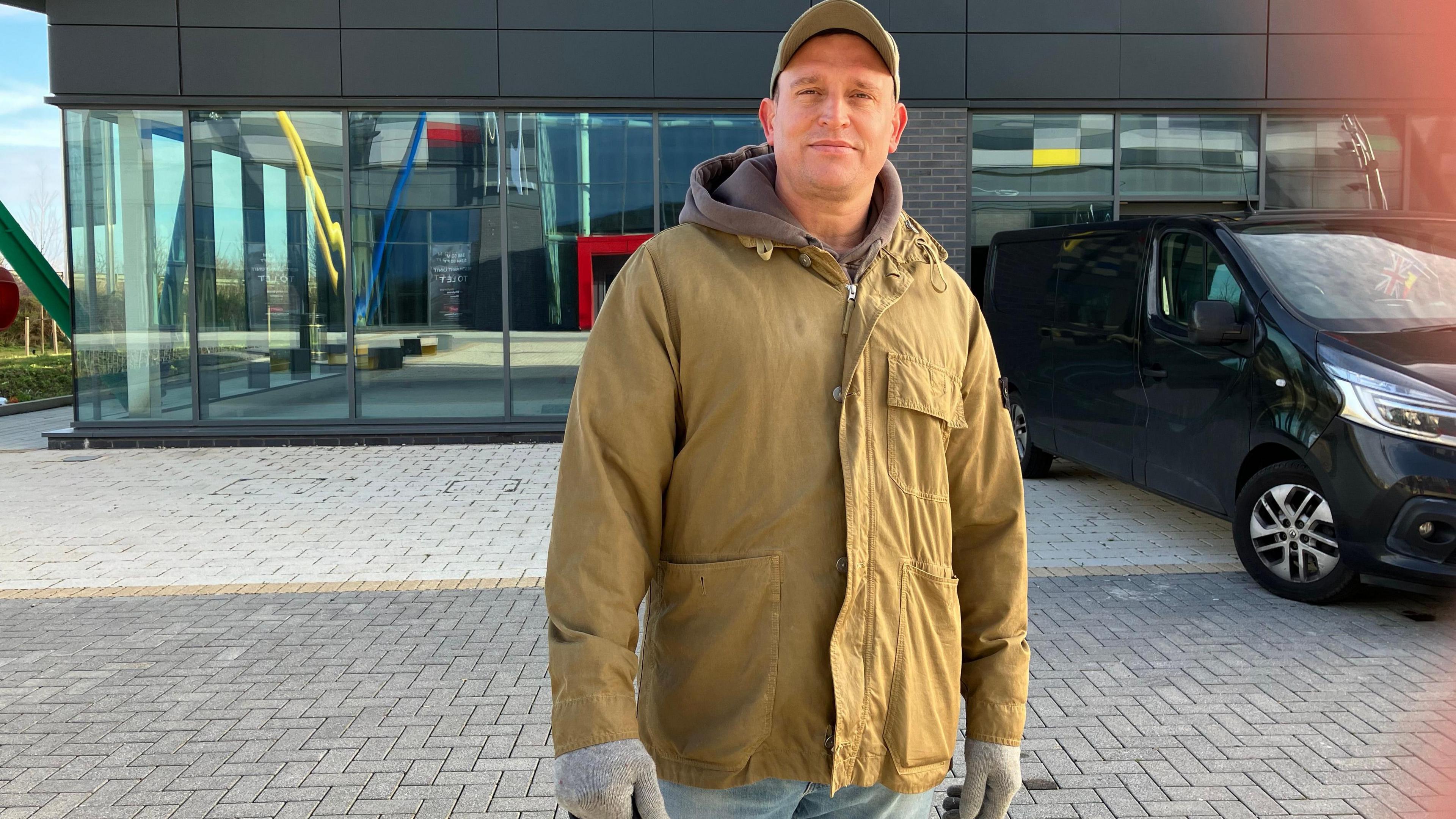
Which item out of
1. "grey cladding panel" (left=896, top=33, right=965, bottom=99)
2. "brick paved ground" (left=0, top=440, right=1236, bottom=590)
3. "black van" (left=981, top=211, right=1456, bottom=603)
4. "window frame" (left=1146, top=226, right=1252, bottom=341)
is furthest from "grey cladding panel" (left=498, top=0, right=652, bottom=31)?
"window frame" (left=1146, top=226, right=1252, bottom=341)

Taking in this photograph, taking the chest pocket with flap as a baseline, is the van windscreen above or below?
above

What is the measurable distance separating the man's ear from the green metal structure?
13.3 m

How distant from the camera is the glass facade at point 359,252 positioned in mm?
11875

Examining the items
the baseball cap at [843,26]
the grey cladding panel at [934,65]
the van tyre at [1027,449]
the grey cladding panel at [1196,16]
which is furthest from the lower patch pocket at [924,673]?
the grey cladding panel at [1196,16]

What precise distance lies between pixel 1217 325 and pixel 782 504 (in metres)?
4.92

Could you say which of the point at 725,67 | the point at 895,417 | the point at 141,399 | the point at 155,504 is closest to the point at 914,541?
the point at 895,417

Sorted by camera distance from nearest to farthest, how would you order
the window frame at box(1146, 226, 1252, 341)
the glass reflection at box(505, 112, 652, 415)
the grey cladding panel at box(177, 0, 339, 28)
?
the window frame at box(1146, 226, 1252, 341) < the grey cladding panel at box(177, 0, 339, 28) < the glass reflection at box(505, 112, 652, 415)

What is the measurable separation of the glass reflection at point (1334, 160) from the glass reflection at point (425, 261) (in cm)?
821

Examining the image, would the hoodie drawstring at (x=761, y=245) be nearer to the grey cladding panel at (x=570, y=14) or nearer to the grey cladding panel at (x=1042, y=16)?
the grey cladding panel at (x=570, y=14)

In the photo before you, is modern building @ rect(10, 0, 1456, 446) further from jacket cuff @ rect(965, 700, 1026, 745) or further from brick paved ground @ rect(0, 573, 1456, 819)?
jacket cuff @ rect(965, 700, 1026, 745)

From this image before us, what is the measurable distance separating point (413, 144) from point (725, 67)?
3265 mm

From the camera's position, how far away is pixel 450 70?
11773 millimetres

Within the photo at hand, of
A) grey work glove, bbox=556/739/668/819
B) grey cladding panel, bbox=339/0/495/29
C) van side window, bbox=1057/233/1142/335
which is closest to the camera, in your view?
grey work glove, bbox=556/739/668/819

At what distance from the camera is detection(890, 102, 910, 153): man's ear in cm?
212
